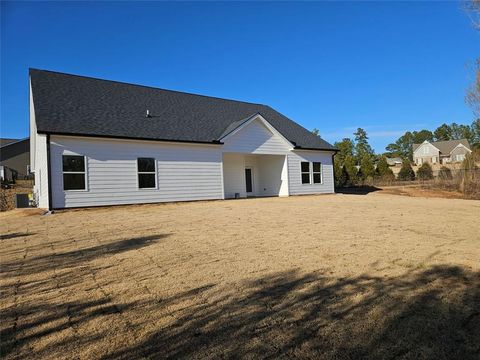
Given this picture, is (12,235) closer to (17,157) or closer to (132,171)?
(132,171)

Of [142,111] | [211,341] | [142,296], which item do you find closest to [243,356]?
[211,341]

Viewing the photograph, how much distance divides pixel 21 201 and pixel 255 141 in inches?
533

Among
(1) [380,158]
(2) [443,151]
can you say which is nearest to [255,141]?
(1) [380,158]

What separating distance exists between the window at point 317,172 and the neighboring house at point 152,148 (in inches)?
2.7

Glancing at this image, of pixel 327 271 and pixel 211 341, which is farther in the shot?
pixel 327 271

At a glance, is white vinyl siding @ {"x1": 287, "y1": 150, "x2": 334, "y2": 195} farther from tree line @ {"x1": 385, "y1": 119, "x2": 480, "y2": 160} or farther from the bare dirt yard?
tree line @ {"x1": 385, "y1": 119, "x2": 480, "y2": 160}

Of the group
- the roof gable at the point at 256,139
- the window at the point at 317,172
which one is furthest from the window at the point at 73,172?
the window at the point at 317,172

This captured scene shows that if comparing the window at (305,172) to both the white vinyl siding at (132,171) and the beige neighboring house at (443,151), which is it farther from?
the beige neighboring house at (443,151)

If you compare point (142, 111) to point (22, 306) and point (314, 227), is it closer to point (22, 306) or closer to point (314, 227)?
point (314, 227)

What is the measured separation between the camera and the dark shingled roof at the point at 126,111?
14959mm

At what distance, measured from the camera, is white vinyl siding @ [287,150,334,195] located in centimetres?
2189

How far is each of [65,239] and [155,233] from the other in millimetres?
1873

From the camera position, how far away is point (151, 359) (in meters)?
2.58

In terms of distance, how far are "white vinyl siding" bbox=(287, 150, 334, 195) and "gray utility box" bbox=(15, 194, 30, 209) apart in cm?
1537
